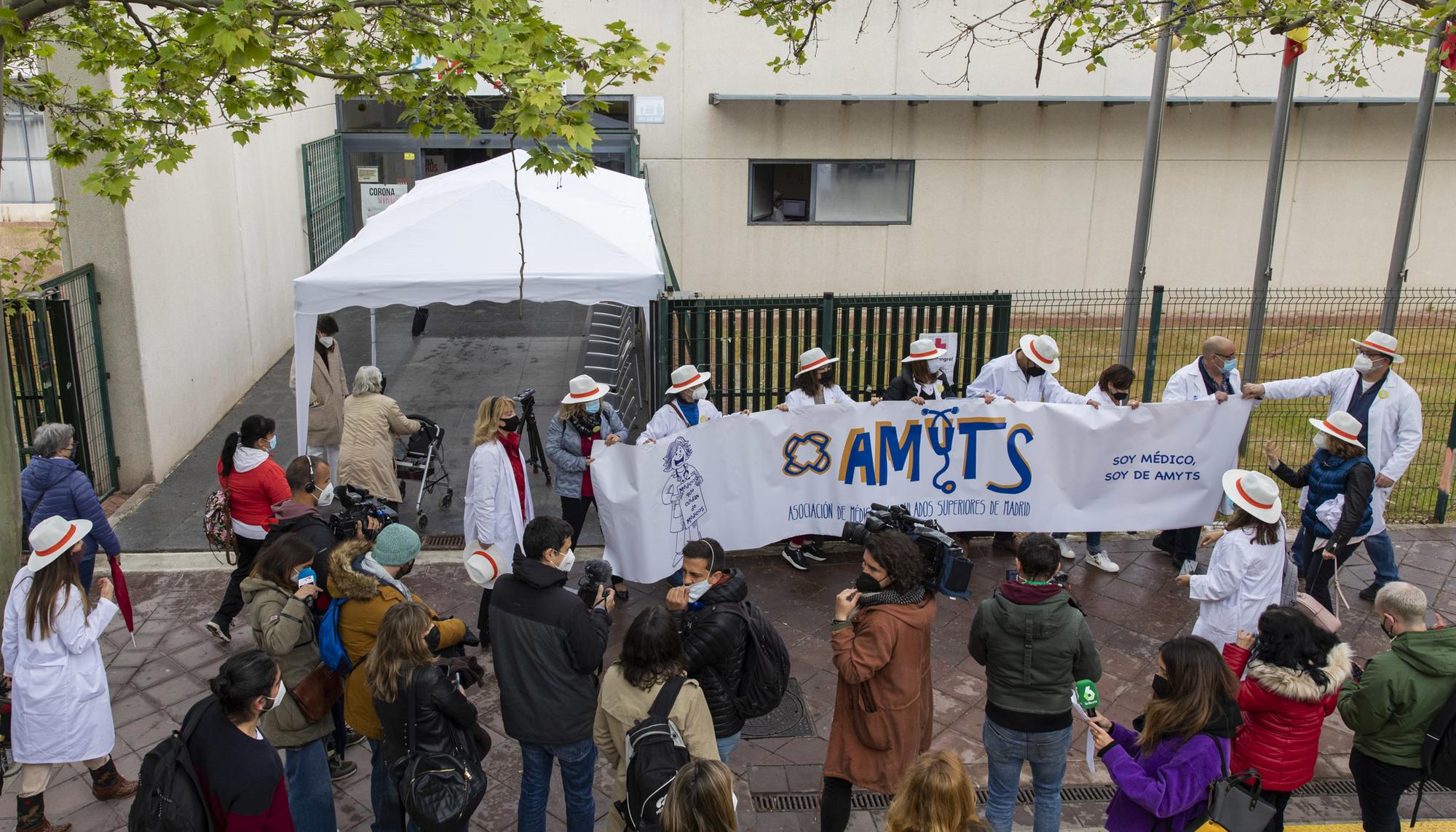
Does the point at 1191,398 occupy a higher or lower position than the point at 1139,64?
lower

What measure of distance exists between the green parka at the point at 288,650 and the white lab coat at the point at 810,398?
4.05 meters

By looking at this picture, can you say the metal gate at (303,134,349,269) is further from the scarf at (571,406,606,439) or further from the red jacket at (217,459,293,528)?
the scarf at (571,406,606,439)

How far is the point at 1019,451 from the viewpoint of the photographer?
8.23 meters

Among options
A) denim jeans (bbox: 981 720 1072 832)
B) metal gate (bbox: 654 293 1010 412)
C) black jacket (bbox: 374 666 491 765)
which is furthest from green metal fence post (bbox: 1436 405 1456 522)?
black jacket (bbox: 374 666 491 765)

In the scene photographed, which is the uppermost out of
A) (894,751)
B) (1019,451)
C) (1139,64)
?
(1139,64)

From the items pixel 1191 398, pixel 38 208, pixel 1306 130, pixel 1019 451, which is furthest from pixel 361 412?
pixel 38 208

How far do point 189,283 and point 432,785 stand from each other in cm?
881

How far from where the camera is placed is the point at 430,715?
427cm

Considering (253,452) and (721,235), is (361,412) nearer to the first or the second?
(253,452)

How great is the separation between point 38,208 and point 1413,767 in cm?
2818

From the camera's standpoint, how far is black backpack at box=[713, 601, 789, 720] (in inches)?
180

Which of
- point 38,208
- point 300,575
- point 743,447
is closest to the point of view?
point 300,575

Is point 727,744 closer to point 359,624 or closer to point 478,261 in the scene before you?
point 359,624

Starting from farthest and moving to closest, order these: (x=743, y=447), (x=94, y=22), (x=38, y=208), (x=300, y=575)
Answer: (x=38, y=208) < (x=743, y=447) < (x=94, y=22) < (x=300, y=575)
